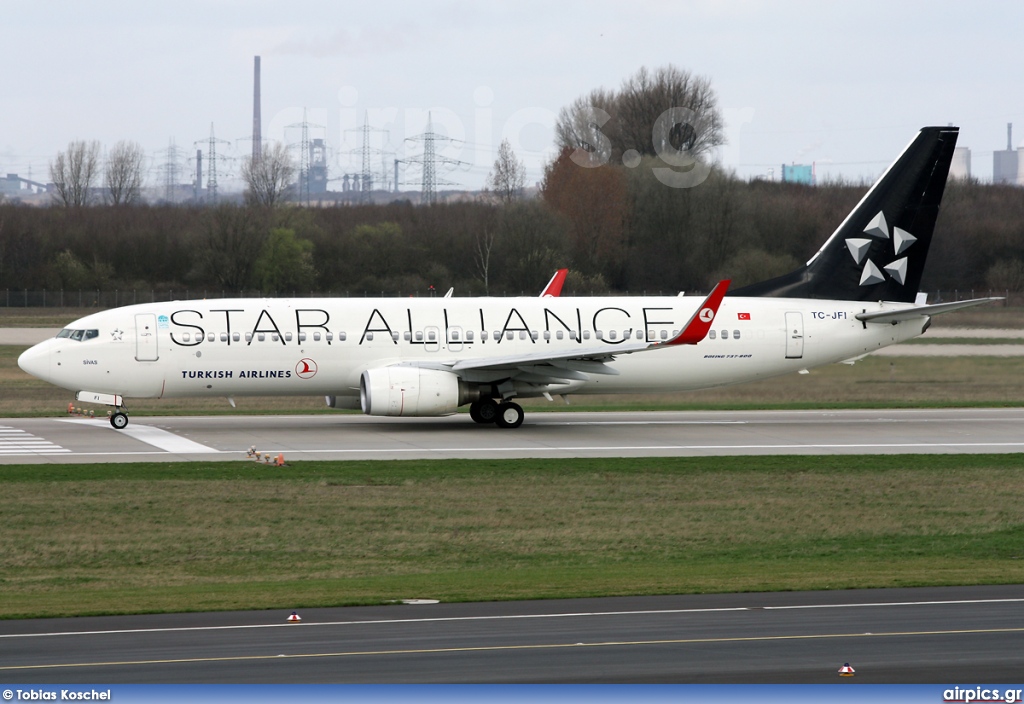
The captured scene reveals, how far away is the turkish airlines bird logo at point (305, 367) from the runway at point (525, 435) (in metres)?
1.66

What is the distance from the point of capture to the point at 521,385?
3444cm

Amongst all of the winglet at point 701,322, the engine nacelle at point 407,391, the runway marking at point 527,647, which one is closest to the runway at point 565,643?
the runway marking at point 527,647

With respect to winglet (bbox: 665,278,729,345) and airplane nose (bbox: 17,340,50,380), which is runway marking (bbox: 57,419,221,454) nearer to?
airplane nose (bbox: 17,340,50,380)

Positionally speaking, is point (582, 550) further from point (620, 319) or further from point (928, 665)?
point (620, 319)

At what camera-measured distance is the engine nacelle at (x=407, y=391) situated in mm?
32375

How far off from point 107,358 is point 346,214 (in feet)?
240

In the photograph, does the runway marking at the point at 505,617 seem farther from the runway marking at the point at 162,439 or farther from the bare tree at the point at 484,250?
the bare tree at the point at 484,250

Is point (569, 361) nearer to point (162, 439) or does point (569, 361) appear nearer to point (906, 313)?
point (906, 313)

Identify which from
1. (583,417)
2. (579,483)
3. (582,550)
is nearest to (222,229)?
(583,417)

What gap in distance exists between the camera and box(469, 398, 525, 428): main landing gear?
35.3 metres

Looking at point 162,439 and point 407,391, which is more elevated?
point 407,391

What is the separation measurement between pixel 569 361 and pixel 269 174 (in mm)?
90543

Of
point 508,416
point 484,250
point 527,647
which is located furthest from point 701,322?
point 484,250

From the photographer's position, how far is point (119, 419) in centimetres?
3450
